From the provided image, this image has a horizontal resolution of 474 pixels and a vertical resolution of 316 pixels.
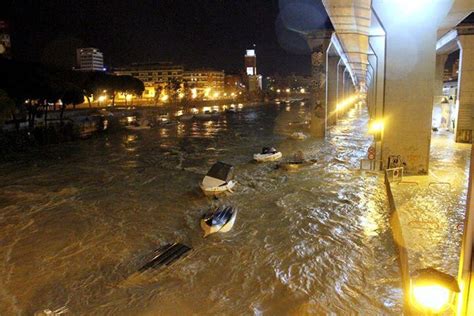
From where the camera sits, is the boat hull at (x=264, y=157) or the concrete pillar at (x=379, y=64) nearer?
the boat hull at (x=264, y=157)

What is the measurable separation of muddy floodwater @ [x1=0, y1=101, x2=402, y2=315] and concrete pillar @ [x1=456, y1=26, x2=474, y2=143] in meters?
9.26

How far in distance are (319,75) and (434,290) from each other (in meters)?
30.5

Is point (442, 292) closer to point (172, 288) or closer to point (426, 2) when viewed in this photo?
point (172, 288)

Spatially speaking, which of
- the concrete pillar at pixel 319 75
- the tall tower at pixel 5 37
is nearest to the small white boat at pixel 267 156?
the concrete pillar at pixel 319 75

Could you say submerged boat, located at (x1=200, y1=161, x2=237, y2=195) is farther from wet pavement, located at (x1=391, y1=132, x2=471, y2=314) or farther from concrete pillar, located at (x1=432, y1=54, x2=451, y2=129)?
concrete pillar, located at (x1=432, y1=54, x2=451, y2=129)

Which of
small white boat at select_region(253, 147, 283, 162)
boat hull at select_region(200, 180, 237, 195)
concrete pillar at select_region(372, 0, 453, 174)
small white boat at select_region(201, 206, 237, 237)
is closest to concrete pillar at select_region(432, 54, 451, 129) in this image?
Answer: small white boat at select_region(253, 147, 283, 162)

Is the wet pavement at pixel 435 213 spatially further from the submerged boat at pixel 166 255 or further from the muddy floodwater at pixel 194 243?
the submerged boat at pixel 166 255

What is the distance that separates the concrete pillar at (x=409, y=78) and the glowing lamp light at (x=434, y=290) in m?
14.0

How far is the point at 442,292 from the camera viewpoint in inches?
139

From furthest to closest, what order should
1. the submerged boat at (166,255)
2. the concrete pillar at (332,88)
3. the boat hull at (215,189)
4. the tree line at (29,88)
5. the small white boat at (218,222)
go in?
1. the concrete pillar at (332,88)
2. the tree line at (29,88)
3. the boat hull at (215,189)
4. the small white boat at (218,222)
5. the submerged boat at (166,255)

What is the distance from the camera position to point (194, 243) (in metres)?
11.4

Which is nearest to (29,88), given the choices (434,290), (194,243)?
(194,243)

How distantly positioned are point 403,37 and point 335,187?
6816 millimetres

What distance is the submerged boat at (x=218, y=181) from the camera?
15.6 m
